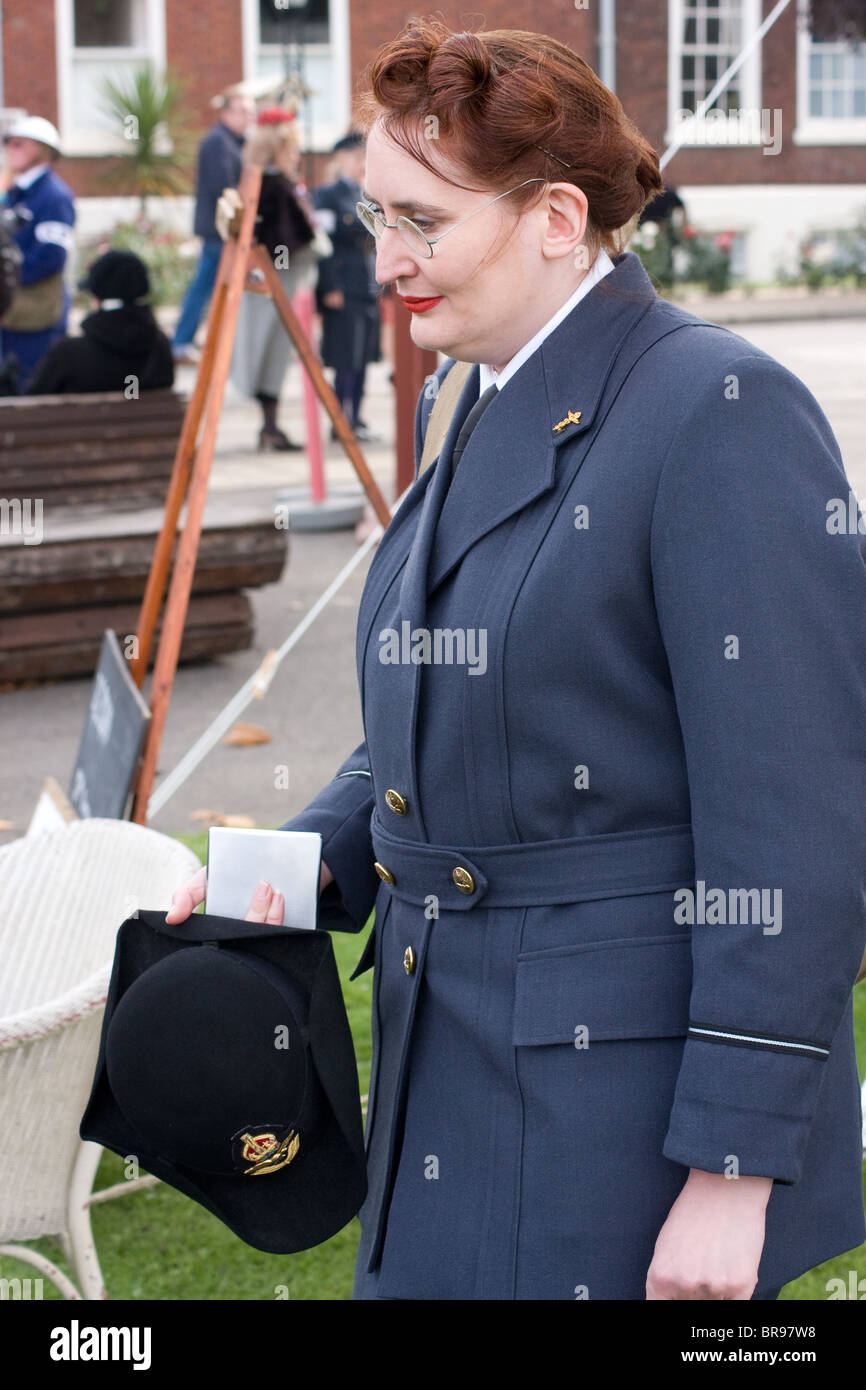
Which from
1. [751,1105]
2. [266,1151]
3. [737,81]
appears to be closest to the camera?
[751,1105]

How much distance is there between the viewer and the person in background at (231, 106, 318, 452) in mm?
9773

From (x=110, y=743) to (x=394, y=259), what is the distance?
10.1ft

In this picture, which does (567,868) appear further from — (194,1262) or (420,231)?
(194,1262)

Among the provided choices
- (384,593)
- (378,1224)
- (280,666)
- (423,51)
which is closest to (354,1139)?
(378,1224)

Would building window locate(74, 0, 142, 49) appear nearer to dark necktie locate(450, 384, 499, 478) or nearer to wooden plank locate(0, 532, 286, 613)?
wooden plank locate(0, 532, 286, 613)

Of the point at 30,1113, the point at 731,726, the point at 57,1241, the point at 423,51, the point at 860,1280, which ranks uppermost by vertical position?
the point at 423,51

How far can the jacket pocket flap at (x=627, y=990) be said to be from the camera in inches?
64.9

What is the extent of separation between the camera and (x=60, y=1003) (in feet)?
8.21

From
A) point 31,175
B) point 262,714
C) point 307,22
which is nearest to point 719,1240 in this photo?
point 262,714

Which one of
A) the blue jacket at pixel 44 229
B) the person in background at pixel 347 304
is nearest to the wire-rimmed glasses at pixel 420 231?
the blue jacket at pixel 44 229

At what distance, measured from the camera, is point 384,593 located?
1.89 metres

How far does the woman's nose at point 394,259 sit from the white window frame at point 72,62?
24613mm
